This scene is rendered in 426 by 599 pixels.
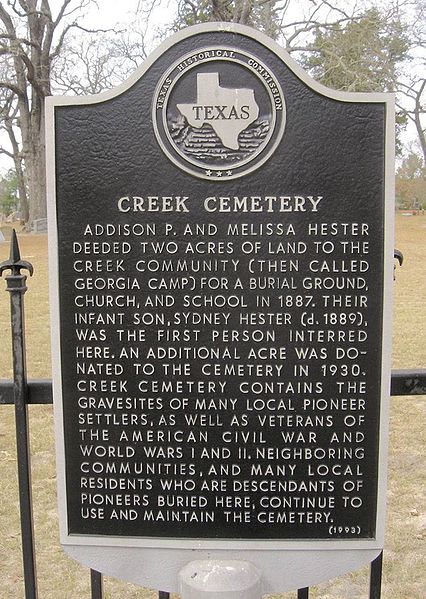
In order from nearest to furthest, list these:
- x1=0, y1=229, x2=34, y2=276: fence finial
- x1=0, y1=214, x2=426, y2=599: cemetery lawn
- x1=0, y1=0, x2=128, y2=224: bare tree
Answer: x1=0, y1=229, x2=34, y2=276: fence finial
x1=0, y1=214, x2=426, y2=599: cemetery lawn
x1=0, y1=0, x2=128, y2=224: bare tree

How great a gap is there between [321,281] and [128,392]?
0.79 m

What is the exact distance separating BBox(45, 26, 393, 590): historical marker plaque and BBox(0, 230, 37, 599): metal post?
0.16 metres

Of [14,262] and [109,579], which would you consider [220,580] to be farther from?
[109,579]

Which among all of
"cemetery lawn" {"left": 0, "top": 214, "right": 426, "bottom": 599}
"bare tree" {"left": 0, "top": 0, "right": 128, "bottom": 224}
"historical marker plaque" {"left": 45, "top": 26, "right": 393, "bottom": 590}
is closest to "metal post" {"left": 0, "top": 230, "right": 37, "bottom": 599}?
"historical marker plaque" {"left": 45, "top": 26, "right": 393, "bottom": 590}

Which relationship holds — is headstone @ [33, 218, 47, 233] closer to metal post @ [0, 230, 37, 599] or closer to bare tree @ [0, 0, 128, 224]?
bare tree @ [0, 0, 128, 224]

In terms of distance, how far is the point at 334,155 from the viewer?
2176mm

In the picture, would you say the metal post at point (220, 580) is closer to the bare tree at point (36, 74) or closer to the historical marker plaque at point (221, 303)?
the historical marker plaque at point (221, 303)

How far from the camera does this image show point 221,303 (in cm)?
223

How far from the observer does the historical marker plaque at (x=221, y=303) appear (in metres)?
2.16

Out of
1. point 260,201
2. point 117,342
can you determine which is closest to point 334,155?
point 260,201

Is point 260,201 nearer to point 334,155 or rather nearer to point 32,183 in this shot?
point 334,155

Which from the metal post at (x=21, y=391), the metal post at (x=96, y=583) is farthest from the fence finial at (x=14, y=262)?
the metal post at (x=96, y=583)

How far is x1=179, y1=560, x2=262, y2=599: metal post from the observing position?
2.17 meters

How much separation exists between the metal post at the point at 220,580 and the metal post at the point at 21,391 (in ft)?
2.00
